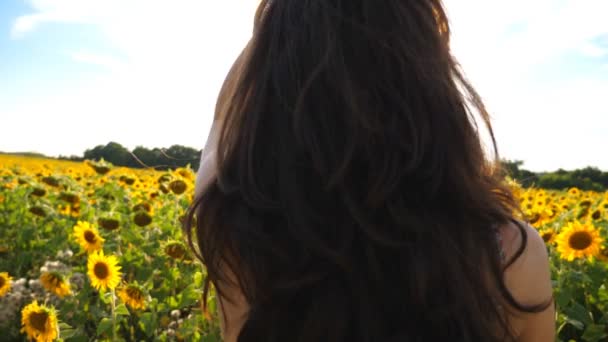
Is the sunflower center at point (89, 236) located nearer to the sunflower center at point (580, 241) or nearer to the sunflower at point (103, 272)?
the sunflower at point (103, 272)

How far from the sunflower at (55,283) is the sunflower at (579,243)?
261 cm

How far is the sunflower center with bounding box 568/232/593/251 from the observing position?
3742mm

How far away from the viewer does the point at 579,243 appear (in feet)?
12.3

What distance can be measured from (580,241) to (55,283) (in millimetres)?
2772

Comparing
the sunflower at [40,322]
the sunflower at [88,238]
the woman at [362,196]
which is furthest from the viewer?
the sunflower at [88,238]

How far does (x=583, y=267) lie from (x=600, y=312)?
0.27 metres

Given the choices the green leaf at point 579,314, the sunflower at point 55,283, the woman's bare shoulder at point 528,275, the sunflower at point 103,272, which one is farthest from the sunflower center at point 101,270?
the green leaf at point 579,314

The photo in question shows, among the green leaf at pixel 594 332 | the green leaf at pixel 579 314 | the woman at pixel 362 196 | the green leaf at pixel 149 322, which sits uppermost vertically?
the woman at pixel 362 196

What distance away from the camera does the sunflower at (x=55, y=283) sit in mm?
3248

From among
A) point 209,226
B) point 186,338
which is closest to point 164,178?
point 186,338

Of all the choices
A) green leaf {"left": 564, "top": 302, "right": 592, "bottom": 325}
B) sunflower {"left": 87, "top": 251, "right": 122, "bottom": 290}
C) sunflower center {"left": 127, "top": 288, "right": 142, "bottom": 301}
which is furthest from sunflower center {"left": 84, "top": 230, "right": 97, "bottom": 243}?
green leaf {"left": 564, "top": 302, "right": 592, "bottom": 325}

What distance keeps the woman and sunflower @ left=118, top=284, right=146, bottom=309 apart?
1.55 meters

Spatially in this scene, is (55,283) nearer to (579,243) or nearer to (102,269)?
(102,269)

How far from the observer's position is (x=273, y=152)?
1.67 meters
